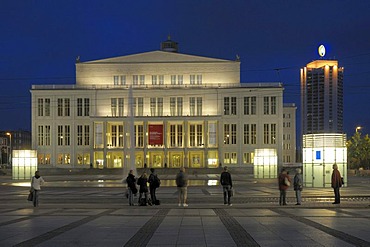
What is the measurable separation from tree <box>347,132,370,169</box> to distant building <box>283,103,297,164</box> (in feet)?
136

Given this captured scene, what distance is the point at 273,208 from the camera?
2347 cm

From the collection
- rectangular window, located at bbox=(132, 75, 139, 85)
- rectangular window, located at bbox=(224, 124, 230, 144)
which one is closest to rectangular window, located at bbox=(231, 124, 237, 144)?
rectangular window, located at bbox=(224, 124, 230, 144)

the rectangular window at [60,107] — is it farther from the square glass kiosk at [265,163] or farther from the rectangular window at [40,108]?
the square glass kiosk at [265,163]

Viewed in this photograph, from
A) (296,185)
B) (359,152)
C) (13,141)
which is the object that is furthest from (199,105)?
(13,141)

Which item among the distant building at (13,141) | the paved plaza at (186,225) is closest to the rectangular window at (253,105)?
the paved plaza at (186,225)

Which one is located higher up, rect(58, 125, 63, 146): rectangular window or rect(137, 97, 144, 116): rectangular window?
rect(137, 97, 144, 116): rectangular window

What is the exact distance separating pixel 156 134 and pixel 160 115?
142 inches

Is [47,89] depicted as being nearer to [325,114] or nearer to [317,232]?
[325,114]

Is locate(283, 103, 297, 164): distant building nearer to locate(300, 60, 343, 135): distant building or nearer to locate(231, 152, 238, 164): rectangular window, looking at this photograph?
locate(300, 60, 343, 135): distant building

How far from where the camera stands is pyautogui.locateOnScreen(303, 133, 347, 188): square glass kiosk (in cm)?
4075

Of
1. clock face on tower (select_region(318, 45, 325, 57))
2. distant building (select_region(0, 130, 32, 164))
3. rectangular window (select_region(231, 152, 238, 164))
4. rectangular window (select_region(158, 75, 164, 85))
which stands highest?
clock face on tower (select_region(318, 45, 325, 57))

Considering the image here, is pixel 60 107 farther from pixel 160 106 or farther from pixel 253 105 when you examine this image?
pixel 253 105

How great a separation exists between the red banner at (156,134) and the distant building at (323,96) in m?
53.4

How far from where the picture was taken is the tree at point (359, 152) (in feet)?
277
